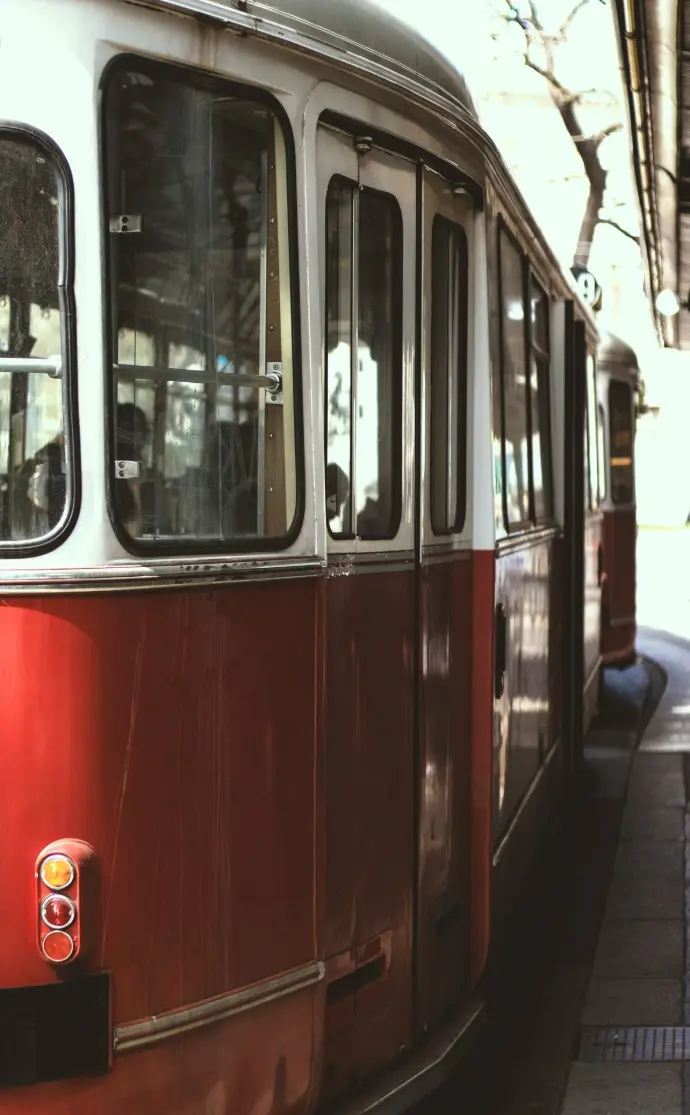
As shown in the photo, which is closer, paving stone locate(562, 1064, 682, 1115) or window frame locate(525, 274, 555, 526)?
paving stone locate(562, 1064, 682, 1115)

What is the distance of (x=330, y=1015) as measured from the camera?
381 centimetres

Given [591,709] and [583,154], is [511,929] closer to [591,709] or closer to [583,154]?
[591,709]

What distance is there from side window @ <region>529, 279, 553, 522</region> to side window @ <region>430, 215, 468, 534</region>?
5.43ft

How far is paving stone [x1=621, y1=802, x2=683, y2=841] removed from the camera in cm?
858

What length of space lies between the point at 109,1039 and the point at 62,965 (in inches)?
7.6

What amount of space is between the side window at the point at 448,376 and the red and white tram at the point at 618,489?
8.39m

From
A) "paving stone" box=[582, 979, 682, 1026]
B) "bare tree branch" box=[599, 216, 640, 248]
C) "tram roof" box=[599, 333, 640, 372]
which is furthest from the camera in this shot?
"bare tree branch" box=[599, 216, 640, 248]

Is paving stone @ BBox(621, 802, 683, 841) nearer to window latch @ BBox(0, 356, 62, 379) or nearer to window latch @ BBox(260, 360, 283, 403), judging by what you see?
window latch @ BBox(260, 360, 283, 403)

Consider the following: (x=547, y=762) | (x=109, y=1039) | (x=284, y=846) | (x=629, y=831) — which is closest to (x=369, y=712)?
(x=284, y=846)

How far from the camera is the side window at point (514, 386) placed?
535cm

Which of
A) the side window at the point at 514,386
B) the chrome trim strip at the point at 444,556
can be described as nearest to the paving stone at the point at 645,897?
the side window at the point at 514,386

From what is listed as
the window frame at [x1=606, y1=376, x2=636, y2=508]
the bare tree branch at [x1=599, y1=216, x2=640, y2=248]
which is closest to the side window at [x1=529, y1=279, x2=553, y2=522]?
the window frame at [x1=606, y1=376, x2=636, y2=508]

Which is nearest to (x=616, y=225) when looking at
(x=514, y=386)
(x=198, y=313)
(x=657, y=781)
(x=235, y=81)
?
(x=657, y=781)

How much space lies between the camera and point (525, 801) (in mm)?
6133
